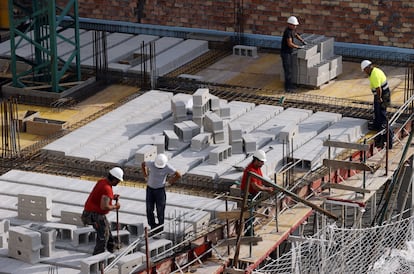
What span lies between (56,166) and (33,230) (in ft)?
16.3


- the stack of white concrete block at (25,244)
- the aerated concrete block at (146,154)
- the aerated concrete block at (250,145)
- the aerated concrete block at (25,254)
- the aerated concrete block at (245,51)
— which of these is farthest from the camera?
the aerated concrete block at (245,51)

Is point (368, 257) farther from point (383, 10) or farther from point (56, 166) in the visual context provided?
point (383, 10)

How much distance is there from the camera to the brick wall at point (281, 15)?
37.9 meters

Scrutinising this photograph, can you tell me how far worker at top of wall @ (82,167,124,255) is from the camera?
25484mm

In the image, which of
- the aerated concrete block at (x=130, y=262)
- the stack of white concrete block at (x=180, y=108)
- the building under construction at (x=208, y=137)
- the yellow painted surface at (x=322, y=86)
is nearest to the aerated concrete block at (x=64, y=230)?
the building under construction at (x=208, y=137)

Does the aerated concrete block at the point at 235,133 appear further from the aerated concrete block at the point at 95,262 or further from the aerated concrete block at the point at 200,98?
the aerated concrete block at the point at 95,262

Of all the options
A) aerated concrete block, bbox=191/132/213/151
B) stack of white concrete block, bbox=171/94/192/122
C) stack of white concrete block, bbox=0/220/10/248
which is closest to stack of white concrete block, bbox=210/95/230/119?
stack of white concrete block, bbox=171/94/192/122

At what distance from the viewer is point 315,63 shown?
35531mm

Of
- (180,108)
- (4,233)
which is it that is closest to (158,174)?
(4,233)

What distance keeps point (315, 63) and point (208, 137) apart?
550cm

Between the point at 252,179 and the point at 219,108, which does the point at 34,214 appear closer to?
the point at 252,179

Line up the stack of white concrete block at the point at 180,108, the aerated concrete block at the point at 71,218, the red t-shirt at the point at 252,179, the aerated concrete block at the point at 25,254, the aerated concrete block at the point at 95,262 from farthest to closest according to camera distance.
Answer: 1. the stack of white concrete block at the point at 180,108
2. the aerated concrete block at the point at 71,218
3. the red t-shirt at the point at 252,179
4. the aerated concrete block at the point at 25,254
5. the aerated concrete block at the point at 95,262

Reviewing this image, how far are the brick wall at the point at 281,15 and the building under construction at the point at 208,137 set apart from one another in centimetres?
4

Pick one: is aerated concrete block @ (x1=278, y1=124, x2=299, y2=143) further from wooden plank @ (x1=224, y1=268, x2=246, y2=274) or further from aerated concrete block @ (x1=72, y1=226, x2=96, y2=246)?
aerated concrete block @ (x1=72, y1=226, x2=96, y2=246)
